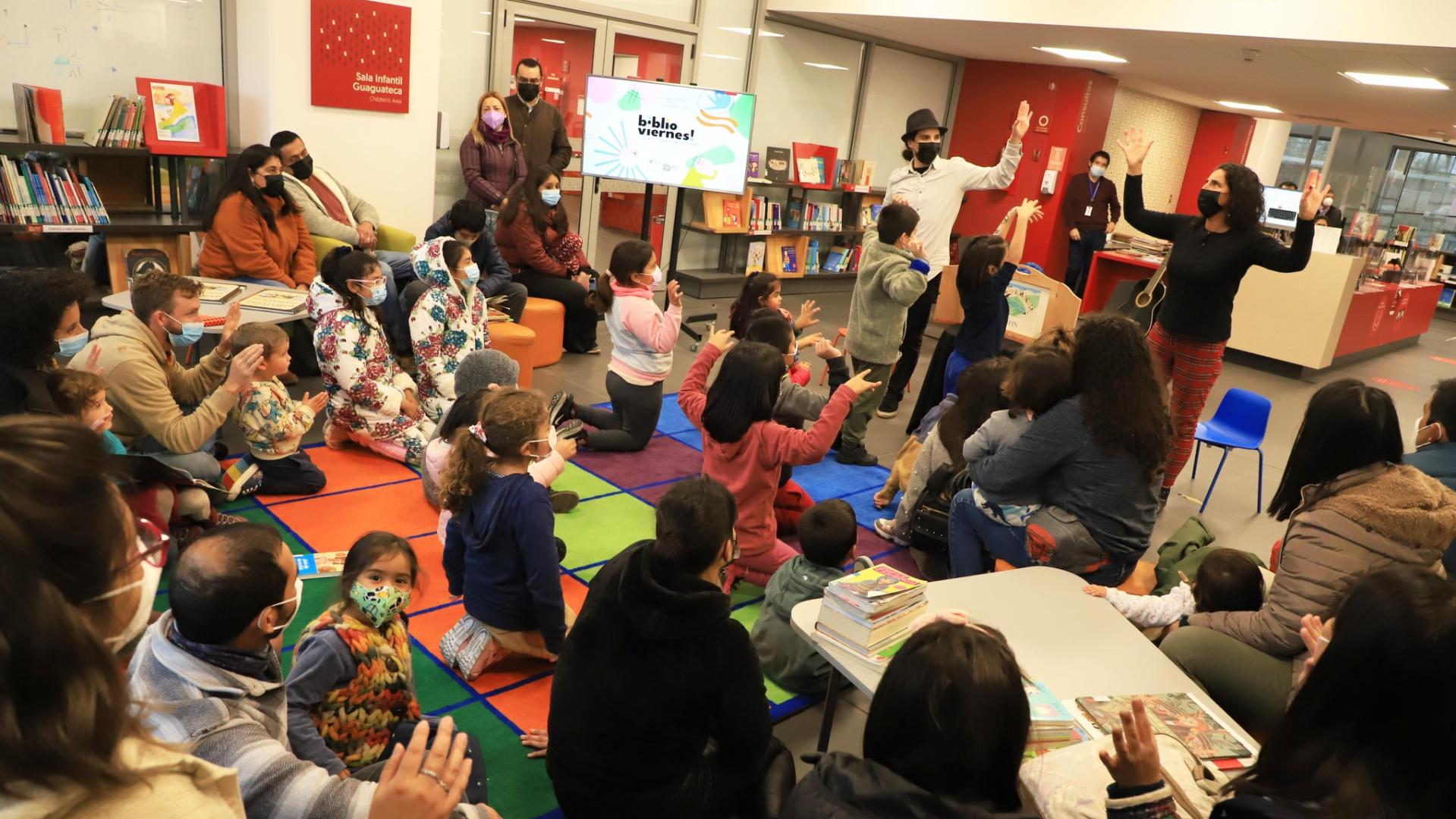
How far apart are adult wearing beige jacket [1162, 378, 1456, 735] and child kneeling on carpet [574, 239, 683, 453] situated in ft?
9.34

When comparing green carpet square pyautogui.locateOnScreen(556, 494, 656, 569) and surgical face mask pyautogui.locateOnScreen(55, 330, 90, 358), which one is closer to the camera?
surgical face mask pyautogui.locateOnScreen(55, 330, 90, 358)

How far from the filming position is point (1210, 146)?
13812mm

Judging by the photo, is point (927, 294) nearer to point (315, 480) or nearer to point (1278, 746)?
point (315, 480)

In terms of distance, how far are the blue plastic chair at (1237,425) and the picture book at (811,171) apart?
17.9 ft

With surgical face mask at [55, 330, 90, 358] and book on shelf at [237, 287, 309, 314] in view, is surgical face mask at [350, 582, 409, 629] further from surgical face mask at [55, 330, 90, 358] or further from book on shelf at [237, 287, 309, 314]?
book on shelf at [237, 287, 309, 314]

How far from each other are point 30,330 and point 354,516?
1351 mm

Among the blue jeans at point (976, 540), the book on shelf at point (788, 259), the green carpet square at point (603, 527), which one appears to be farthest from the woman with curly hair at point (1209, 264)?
the book on shelf at point (788, 259)

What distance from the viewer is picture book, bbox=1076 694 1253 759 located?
2.05 meters

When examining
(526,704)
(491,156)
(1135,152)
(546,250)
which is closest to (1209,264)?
(1135,152)

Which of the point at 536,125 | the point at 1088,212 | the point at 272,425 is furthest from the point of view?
the point at 1088,212

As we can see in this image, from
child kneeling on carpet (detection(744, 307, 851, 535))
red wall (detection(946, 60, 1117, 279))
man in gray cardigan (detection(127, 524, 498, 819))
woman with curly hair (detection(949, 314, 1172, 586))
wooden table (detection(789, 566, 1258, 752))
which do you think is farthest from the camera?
red wall (detection(946, 60, 1117, 279))

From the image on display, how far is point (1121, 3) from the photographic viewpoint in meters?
6.47

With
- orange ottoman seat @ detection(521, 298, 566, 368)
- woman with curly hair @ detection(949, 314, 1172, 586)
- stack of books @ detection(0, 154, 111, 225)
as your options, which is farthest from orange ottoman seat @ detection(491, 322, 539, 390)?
woman with curly hair @ detection(949, 314, 1172, 586)

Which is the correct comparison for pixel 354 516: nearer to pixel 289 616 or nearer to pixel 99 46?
pixel 289 616
